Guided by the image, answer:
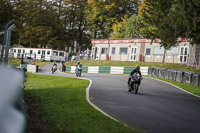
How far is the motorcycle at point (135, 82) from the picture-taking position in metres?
15.4

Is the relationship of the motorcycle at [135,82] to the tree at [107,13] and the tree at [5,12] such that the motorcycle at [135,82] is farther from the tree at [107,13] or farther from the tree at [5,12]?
the tree at [107,13]

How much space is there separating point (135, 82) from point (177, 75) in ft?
34.6

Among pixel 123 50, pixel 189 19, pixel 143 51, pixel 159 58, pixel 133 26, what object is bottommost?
pixel 159 58

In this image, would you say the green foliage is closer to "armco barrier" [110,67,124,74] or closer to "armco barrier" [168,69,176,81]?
"armco barrier" [110,67,124,74]

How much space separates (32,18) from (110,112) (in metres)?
59.8

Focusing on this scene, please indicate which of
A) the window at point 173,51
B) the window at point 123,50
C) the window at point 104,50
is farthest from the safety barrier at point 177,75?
the window at point 104,50

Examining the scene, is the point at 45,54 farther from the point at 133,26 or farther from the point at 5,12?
the point at 5,12

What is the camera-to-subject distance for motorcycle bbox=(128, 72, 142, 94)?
608 inches

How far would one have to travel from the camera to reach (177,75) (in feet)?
82.1

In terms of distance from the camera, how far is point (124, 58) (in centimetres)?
4284

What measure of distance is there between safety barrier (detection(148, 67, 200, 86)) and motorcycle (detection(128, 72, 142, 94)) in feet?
25.5

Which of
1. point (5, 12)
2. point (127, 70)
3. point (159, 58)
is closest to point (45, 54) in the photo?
point (5, 12)

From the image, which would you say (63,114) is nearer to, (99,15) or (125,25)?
(125,25)

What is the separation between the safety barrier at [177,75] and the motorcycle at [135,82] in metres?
7.77
